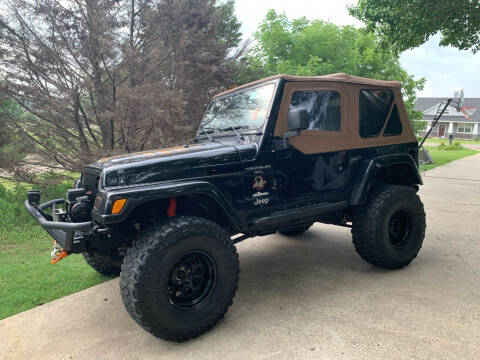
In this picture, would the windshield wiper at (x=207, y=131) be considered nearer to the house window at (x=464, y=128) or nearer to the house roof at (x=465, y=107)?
the house roof at (x=465, y=107)

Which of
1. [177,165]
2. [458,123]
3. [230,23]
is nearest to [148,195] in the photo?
[177,165]

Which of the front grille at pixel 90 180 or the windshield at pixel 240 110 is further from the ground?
the windshield at pixel 240 110

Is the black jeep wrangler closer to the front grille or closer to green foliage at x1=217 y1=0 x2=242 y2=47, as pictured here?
the front grille

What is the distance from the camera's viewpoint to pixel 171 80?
7.71 meters

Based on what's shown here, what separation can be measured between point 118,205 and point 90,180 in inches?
33.5

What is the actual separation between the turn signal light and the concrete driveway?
1068 millimetres

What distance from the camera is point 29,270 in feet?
13.8

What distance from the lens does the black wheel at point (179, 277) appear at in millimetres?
2480

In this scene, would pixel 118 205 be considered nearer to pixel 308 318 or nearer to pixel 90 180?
pixel 90 180

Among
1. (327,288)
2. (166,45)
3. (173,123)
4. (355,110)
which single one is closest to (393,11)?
(166,45)

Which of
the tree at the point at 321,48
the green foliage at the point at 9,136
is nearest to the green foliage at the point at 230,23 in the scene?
the tree at the point at 321,48

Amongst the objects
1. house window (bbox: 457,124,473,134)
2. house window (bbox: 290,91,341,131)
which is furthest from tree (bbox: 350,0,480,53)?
house window (bbox: 457,124,473,134)

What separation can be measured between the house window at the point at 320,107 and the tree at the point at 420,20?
23.9 feet

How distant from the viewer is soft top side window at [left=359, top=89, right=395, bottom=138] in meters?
3.76
